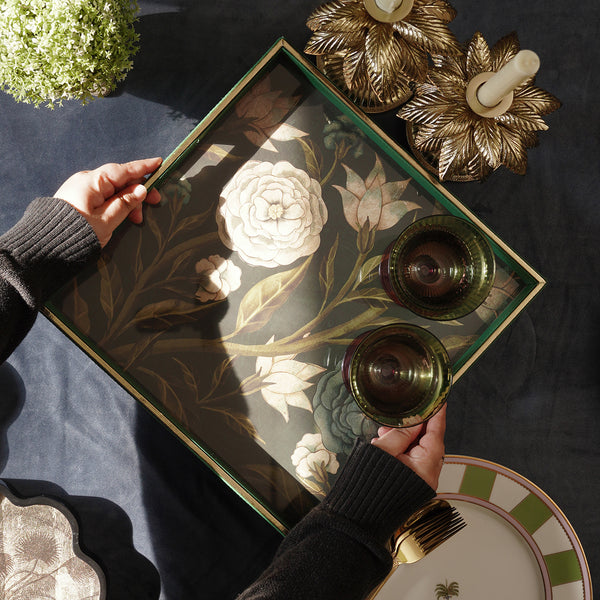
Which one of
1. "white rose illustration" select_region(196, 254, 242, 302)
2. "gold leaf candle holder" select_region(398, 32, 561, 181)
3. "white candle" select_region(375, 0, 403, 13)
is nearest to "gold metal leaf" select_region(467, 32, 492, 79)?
"gold leaf candle holder" select_region(398, 32, 561, 181)

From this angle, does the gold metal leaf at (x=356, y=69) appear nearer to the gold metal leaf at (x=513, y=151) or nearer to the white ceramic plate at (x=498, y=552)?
the gold metal leaf at (x=513, y=151)

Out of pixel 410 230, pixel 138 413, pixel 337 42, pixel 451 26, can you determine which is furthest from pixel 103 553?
pixel 451 26

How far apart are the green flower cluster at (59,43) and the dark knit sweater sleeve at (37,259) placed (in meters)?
0.14

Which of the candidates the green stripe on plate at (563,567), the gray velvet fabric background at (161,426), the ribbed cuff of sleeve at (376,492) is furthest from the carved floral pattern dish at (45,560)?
the green stripe on plate at (563,567)

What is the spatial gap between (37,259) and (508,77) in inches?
21.2

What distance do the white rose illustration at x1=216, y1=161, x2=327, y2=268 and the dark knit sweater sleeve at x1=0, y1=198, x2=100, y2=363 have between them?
0.52 ft

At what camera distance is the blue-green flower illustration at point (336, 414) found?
667 millimetres

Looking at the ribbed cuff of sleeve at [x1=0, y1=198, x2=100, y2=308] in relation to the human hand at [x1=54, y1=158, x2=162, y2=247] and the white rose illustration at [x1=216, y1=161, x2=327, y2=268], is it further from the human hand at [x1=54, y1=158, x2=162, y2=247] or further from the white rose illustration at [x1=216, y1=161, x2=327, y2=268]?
the white rose illustration at [x1=216, y1=161, x2=327, y2=268]

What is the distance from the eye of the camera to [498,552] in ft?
2.39

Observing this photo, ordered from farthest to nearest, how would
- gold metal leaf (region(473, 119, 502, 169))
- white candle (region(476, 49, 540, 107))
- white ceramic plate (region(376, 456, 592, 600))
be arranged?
white ceramic plate (region(376, 456, 592, 600))
gold metal leaf (region(473, 119, 502, 169))
white candle (region(476, 49, 540, 107))

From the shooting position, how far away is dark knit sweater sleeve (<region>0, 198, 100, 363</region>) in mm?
620

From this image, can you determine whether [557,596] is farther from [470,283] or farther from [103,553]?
[103,553]

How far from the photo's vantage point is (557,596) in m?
0.73

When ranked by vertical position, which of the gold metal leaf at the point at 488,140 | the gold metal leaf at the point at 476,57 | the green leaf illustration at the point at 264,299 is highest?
the gold metal leaf at the point at 476,57
